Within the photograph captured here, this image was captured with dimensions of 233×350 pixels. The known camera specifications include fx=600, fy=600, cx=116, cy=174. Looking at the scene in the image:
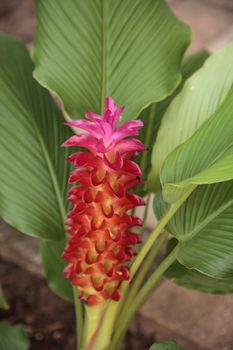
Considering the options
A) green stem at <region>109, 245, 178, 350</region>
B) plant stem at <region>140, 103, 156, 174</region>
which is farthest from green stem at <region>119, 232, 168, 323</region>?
plant stem at <region>140, 103, 156, 174</region>

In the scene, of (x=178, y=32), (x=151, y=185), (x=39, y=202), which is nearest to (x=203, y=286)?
(x=151, y=185)

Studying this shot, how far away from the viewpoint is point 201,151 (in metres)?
0.80

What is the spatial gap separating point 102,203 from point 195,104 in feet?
0.80

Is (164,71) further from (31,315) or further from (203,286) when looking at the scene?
(31,315)

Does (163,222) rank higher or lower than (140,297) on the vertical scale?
higher

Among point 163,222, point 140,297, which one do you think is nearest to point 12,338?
point 140,297

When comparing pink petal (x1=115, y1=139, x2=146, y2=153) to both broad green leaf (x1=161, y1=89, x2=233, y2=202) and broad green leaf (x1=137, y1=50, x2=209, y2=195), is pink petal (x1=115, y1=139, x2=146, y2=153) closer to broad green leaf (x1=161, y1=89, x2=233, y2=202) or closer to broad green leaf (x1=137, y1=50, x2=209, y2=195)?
broad green leaf (x1=161, y1=89, x2=233, y2=202)

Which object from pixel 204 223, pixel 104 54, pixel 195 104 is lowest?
pixel 204 223

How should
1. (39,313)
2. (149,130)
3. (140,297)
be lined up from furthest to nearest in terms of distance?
1. (39,313)
2. (149,130)
3. (140,297)

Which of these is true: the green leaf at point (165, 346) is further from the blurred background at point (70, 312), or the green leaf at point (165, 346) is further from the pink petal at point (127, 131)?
the blurred background at point (70, 312)

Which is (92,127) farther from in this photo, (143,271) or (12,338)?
(12,338)

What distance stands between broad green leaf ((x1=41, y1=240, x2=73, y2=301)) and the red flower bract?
245 millimetres

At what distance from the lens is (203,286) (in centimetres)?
101

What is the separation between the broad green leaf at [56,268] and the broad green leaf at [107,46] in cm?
33
